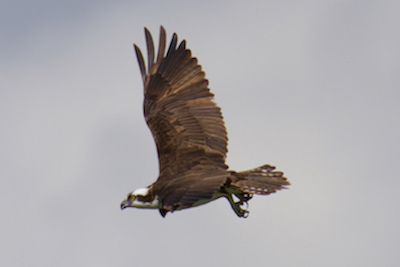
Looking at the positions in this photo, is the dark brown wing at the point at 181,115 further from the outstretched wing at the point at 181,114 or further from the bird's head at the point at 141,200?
the bird's head at the point at 141,200

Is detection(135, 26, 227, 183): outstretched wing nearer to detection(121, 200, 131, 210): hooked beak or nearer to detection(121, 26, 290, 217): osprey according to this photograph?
detection(121, 26, 290, 217): osprey

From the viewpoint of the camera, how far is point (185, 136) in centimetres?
1366

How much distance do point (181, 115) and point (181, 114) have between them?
24 mm

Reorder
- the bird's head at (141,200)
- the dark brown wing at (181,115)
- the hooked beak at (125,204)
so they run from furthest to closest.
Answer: the dark brown wing at (181,115) → the hooked beak at (125,204) → the bird's head at (141,200)

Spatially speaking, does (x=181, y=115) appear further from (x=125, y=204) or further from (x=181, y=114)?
(x=125, y=204)

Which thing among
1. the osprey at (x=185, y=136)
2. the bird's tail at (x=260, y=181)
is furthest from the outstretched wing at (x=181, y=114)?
the bird's tail at (x=260, y=181)

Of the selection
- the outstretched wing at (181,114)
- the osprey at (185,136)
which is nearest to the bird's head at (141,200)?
the osprey at (185,136)

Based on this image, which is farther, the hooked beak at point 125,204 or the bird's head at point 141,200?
the hooked beak at point 125,204

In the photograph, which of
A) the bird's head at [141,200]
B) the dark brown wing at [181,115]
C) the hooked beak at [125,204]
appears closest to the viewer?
the bird's head at [141,200]

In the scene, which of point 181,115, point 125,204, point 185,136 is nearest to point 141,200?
point 125,204

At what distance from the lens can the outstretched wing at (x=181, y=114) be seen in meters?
13.4

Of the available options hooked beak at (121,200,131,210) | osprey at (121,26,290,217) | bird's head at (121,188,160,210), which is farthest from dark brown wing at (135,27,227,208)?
hooked beak at (121,200,131,210)

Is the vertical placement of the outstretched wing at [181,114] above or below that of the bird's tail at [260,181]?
above

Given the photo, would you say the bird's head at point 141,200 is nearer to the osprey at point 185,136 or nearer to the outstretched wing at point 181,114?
the osprey at point 185,136
